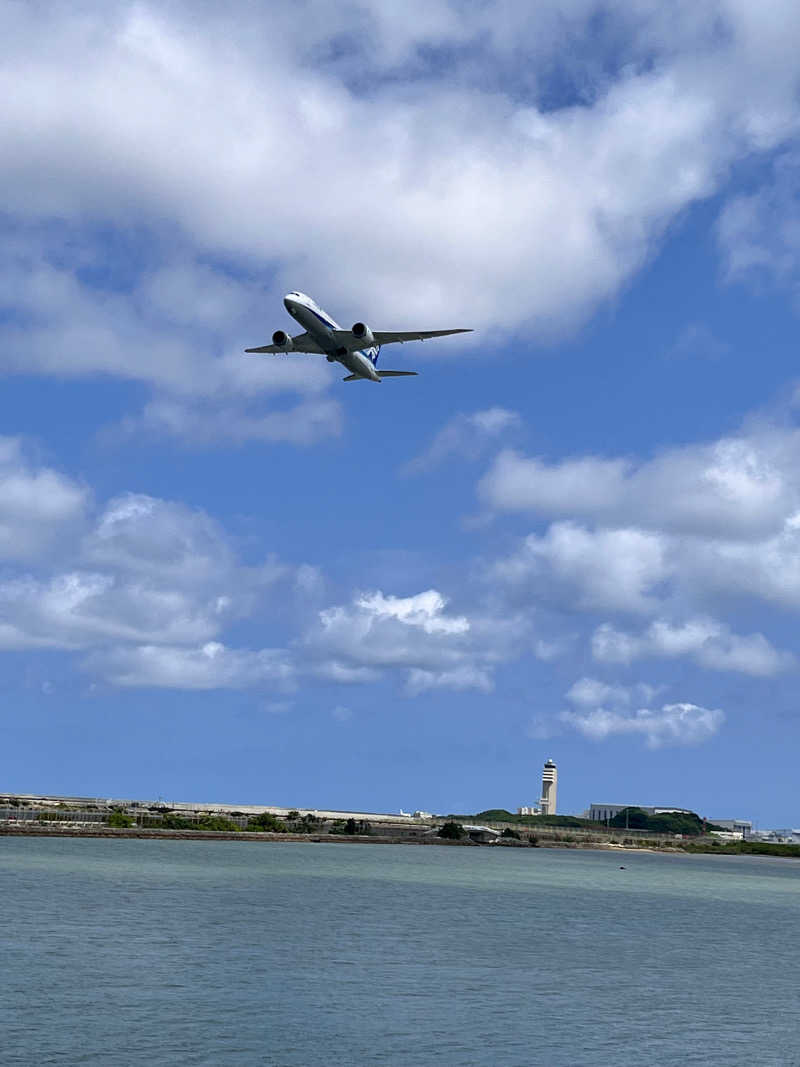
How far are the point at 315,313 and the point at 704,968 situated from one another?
171ft

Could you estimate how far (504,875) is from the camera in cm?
14500

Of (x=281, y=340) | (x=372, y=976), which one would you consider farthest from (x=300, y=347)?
(x=372, y=976)

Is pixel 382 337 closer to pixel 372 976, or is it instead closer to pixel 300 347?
pixel 300 347

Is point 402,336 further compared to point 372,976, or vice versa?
point 402,336

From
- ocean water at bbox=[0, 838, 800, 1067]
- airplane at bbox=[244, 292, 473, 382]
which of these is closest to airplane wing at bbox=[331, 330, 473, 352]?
airplane at bbox=[244, 292, 473, 382]

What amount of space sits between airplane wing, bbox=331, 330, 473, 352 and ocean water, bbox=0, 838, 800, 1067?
138 ft

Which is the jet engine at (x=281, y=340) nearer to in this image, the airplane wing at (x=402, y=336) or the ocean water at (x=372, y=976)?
the airplane wing at (x=402, y=336)

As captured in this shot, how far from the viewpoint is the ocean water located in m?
38.4

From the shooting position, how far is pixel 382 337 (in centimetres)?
9275

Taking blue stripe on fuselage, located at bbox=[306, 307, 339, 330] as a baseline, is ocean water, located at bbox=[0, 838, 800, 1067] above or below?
below

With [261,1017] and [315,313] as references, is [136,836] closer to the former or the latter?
[315,313]

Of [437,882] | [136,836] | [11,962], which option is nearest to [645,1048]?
[11,962]

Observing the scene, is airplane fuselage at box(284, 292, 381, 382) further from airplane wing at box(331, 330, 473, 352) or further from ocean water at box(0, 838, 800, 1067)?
ocean water at box(0, 838, 800, 1067)

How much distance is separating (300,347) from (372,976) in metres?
53.3
